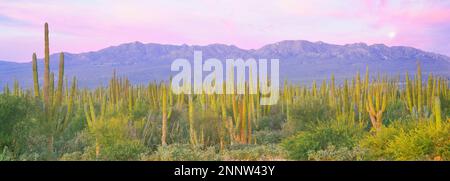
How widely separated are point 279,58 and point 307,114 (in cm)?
9068

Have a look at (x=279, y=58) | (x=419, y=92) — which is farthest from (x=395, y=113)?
(x=279, y=58)

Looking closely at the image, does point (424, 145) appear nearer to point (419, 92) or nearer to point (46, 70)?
point (419, 92)

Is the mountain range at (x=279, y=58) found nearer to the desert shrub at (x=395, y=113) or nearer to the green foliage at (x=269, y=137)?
the desert shrub at (x=395, y=113)

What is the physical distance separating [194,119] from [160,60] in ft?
299

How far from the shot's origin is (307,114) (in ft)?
64.0

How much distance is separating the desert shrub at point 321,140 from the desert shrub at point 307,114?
3460mm

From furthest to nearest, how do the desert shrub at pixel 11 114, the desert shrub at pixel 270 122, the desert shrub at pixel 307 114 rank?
the desert shrub at pixel 270 122, the desert shrub at pixel 307 114, the desert shrub at pixel 11 114

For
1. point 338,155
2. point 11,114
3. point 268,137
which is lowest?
point 268,137

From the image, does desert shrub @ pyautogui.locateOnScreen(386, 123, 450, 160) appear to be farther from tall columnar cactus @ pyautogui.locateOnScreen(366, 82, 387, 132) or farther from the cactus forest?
tall columnar cactus @ pyautogui.locateOnScreen(366, 82, 387, 132)

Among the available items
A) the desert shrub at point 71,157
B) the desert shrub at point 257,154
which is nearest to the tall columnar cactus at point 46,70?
the desert shrub at point 71,157

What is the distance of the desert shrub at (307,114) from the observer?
18.4 m

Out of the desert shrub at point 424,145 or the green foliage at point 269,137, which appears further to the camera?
the green foliage at point 269,137
